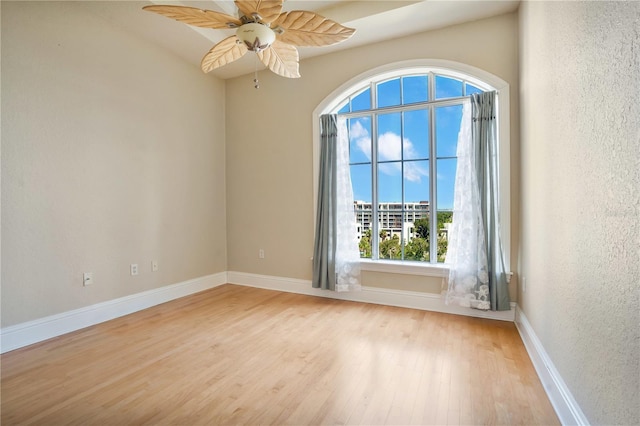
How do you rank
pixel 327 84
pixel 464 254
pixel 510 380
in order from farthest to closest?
pixel 327 84, pixel 464 254, pixel 510 380

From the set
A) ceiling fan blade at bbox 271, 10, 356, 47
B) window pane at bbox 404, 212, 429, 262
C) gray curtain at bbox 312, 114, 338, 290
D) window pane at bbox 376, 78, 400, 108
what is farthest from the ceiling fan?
window pane at bbox 404, 212, 429, 262

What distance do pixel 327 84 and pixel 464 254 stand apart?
2.65 m

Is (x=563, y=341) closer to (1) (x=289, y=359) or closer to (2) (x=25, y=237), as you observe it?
(1) (x=289, y=359)

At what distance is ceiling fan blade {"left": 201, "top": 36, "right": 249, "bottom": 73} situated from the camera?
7.25 feet

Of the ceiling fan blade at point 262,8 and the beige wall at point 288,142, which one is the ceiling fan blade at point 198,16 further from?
the beige wall at point 288,142

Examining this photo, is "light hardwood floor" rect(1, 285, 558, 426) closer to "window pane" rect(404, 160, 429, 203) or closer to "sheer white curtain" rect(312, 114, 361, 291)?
"sheer white curtain" rect(312, 114, 361, 291)

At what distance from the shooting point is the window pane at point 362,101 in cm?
376

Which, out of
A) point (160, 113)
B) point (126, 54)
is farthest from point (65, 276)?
point (126, 54)

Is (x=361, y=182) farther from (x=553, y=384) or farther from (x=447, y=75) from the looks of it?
(x=553, y=384)

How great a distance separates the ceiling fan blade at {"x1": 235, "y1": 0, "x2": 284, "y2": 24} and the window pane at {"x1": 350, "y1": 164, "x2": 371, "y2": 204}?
2208 mm

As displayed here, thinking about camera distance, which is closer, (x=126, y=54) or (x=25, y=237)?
(x=25, y=237)

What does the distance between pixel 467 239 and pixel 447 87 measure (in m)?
1.75

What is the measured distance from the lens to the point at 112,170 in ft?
10.3

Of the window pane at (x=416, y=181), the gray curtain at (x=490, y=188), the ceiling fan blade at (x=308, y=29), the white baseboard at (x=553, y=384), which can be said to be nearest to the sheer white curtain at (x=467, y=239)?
the gray curtain at (x=490, y=188)
